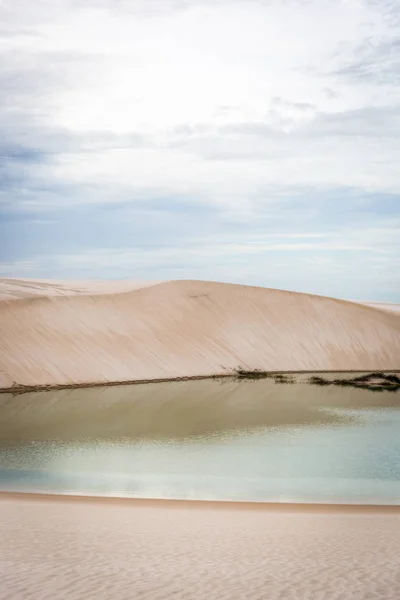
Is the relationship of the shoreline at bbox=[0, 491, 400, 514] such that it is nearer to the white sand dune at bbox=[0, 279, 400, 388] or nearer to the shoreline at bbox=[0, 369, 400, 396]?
the shoreline at bbox=[0, 369, 400, 396]

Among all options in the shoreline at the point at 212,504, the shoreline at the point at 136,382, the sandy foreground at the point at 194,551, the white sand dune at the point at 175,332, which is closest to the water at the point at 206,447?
the shoreline at the point at 212,504

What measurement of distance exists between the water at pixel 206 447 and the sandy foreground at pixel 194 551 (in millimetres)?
1647

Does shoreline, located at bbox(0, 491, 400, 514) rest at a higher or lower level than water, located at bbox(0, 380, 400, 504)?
lower

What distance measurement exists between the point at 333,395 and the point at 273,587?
27.2 metres

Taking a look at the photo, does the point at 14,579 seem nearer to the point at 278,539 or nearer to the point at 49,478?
the point at 278,539

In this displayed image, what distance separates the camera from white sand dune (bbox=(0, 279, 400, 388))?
40688 millimetres

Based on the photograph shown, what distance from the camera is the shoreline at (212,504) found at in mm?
11805

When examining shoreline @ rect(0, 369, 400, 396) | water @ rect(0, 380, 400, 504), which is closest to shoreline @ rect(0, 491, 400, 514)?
water @ rect(0, 380, 400, 504)

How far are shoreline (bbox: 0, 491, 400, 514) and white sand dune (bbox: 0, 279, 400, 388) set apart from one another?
23.6 m

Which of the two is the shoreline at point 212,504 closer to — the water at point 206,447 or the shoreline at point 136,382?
the water at point 206,447

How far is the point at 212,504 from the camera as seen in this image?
12227 mm

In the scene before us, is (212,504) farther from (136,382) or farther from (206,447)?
(136,382)

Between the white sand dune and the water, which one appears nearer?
the water

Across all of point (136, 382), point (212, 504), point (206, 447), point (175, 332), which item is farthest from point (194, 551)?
point (175, 332)
